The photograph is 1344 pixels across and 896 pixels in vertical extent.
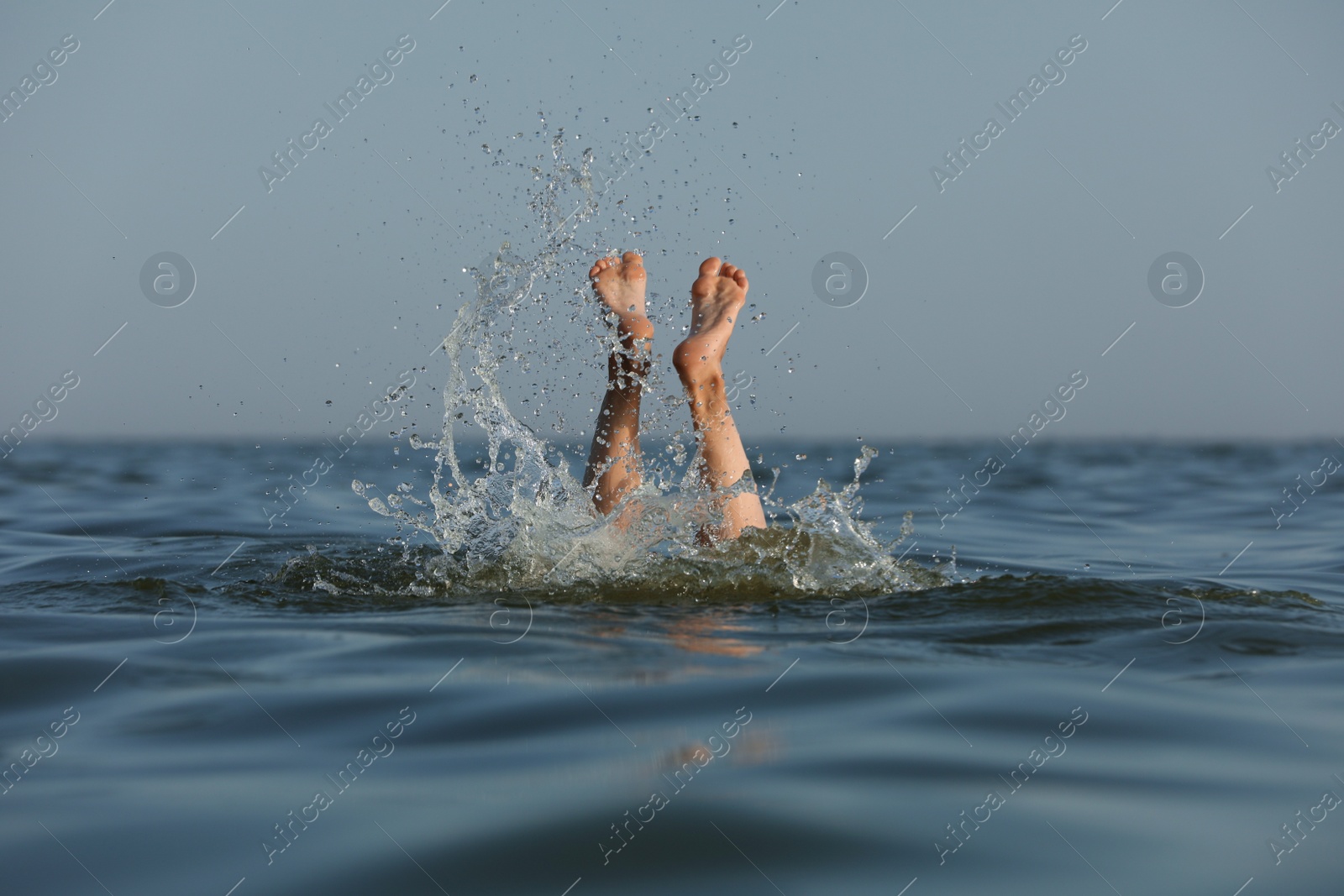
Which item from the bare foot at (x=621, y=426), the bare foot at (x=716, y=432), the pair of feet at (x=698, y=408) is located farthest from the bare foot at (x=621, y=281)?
the bare foot at (x=716, y=432)

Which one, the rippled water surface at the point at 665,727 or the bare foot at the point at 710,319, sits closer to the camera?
the rippled water surface at the point at 665,727

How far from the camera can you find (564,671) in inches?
115

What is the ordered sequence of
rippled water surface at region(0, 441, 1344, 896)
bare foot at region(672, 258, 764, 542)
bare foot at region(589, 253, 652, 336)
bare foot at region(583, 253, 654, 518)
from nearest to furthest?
rippled water surface at region(0, 441, 1344, 896) → bare foot at region(672, 258, 764, 542) → bare foot at region(583, 253, 654, 518) → bare foot at region(589, 253, 652, 336)

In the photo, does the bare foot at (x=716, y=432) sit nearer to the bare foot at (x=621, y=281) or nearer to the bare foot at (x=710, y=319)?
the bare foot at (x=710, y=319)

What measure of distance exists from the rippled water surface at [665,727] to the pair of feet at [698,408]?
8.6 inches

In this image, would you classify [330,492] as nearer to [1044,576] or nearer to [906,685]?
[1044,576]

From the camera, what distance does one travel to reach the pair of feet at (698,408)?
4453 millimetres

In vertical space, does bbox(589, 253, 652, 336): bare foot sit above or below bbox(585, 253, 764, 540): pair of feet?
above

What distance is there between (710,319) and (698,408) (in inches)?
20.0

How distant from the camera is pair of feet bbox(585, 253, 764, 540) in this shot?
175 inches

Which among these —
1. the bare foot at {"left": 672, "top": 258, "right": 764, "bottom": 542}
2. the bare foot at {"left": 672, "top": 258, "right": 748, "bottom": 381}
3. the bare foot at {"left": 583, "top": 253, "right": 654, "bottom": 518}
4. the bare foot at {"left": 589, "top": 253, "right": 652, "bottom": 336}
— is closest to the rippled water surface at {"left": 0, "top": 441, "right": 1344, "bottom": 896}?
the bare foot at {"left": 672, "top": 258, "right": 764, "bottom": 542}

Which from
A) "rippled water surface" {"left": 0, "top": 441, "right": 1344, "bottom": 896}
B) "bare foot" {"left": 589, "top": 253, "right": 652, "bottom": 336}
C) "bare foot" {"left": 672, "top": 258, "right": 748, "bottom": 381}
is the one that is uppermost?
"bare foot" {"left": 589, "top": 253, "right": 652, "bottom": 336}

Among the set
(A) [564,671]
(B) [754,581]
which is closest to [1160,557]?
(B) [754,581]

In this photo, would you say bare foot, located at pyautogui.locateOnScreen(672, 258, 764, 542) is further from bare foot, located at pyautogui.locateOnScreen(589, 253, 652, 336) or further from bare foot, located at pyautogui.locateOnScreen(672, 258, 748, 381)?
bare foot, located at pyautogui.locateOnScreen(589, 253, 652, 336)
